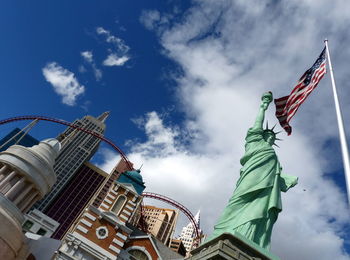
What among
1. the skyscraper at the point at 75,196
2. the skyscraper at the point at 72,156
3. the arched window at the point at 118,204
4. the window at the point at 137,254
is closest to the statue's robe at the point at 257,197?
the window at the point at 137,254

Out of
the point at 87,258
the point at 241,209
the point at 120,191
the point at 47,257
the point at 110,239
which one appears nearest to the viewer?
the point at 47,257

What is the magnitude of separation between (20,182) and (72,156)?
87943 mm

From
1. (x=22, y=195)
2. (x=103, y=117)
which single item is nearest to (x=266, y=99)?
(x=22, y=195)

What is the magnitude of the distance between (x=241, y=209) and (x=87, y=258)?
12551mm

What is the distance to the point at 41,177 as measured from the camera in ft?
50.5

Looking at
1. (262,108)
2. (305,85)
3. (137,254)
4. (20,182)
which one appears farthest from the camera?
(137,254)

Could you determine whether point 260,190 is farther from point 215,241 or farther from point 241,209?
point 215,241

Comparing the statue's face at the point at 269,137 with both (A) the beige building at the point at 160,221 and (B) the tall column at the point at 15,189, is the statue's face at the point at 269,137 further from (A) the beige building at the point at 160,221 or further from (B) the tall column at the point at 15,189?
(A) the beige building at the point at 160,221

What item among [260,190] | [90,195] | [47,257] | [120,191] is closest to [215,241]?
[260,190]

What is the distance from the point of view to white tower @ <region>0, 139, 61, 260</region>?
11891 mm

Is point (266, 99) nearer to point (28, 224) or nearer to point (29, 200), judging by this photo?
point (29, 200)

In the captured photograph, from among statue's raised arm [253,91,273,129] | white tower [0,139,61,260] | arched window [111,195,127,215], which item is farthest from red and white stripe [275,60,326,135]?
arched window [111,195,127,215]

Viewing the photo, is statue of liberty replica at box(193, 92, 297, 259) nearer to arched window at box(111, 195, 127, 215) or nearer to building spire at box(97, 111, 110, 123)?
arched window at box(111, 195, 127, 215)

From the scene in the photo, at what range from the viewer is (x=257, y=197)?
14.8m
